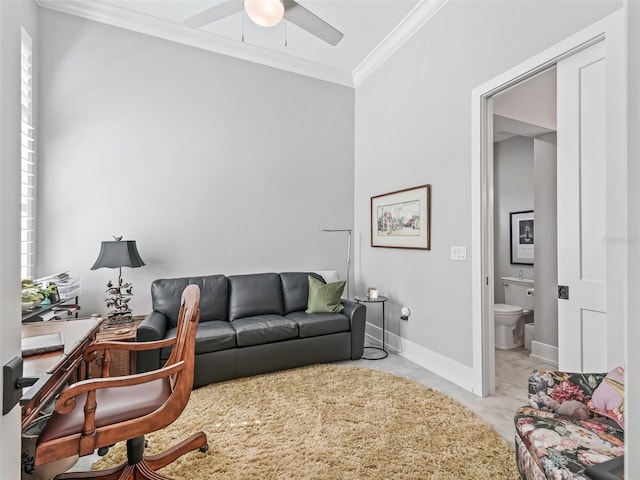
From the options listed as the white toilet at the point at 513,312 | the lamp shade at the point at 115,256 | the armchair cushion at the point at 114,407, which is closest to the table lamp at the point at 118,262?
the lamp shade at the point at 115,256

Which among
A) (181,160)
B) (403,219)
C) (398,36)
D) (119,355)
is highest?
(398,36)

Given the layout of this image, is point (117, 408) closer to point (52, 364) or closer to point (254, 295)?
point (52, 364)

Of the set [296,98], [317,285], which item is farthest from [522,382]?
[296,98]

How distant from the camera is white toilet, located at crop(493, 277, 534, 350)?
3613mm

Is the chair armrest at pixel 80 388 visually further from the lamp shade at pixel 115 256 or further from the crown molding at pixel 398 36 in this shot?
the crown molding at pixel 398 36

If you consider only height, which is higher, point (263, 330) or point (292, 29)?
point (292, 29)

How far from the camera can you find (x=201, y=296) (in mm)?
3291

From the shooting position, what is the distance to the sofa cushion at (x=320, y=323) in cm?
310

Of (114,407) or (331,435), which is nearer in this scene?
(114,407)

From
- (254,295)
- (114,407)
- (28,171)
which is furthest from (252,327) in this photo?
(28,171)

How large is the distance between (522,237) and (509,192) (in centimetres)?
66

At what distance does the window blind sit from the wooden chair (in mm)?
1781

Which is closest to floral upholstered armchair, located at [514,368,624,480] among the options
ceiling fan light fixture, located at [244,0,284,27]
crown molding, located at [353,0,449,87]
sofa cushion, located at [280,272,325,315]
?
sofa cushion, located at [280,272,325,315]

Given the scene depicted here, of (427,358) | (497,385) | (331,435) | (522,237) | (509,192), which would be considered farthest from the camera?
(509,192)
